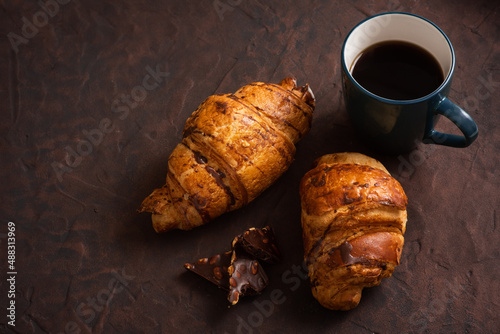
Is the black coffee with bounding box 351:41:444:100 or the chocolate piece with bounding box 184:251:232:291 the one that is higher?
the black coffee with bounding box 351:41:444:100

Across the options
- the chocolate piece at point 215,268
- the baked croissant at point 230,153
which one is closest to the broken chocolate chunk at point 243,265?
the chocolate piece at point 215,268

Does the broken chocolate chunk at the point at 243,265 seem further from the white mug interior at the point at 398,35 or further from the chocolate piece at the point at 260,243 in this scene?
the white mug interior at the point at 398,35

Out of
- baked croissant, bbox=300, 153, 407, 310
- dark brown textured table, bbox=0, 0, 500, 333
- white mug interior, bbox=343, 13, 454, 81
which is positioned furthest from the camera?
dark brown textured table, bbox=0, 0, 500, 333

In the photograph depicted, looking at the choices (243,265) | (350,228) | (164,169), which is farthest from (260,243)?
(164,169)

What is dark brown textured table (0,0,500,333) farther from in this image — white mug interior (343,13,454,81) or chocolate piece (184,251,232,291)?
white mug interior (343,13,454,81)

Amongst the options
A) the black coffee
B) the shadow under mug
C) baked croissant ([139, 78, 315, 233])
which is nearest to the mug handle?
the shadow under mug

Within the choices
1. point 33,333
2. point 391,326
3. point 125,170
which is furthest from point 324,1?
point 33,333
